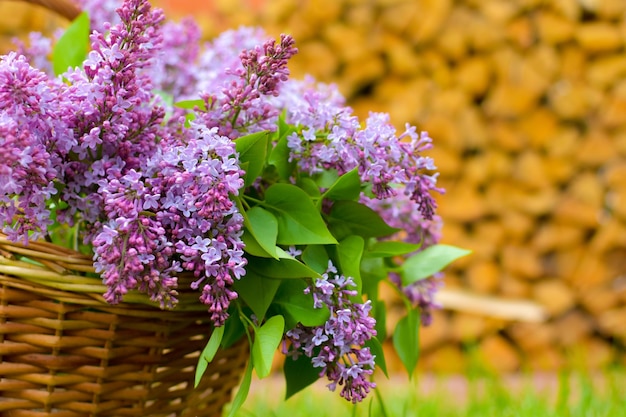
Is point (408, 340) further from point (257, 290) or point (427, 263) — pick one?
point (257, 290)

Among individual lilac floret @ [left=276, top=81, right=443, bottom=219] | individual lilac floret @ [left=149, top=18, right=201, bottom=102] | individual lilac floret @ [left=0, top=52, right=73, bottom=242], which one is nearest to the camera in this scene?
individual lilac floret @ [left=0, top=52, right=73, bottom=242]

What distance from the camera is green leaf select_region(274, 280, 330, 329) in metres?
0.70

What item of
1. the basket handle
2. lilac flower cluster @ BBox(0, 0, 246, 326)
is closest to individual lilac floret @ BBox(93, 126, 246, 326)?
lilac flower cluster @ BBox(0, 0, 246, 326)

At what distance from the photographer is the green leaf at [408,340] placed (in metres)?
0.87

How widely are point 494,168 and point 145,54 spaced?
1764 mm

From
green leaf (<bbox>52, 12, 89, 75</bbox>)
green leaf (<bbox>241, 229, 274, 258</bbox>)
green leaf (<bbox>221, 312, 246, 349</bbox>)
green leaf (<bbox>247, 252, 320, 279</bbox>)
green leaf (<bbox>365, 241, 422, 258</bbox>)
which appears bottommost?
green leaf (<bbox>221, 312, 246, 349</bbox>)

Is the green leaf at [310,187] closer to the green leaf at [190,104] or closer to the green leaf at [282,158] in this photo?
the green leaf at [282,158]

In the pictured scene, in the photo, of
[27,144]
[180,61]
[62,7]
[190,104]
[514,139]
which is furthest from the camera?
[514,139]

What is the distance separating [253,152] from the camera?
71cm

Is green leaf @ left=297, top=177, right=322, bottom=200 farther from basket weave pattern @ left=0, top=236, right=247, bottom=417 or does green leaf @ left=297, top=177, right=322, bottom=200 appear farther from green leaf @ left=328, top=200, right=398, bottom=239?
basket weave pattern @ left=0, top=236, right=247, bottom=417

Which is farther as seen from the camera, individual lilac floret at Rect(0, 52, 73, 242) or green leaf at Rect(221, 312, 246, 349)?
green leaf at Rect(221, 312, 246, 349)

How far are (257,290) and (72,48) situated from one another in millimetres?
426

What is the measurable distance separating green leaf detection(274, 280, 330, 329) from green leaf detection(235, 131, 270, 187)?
0.36 ft

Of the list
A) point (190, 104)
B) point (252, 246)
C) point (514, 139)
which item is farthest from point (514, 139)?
point (252, 246)
